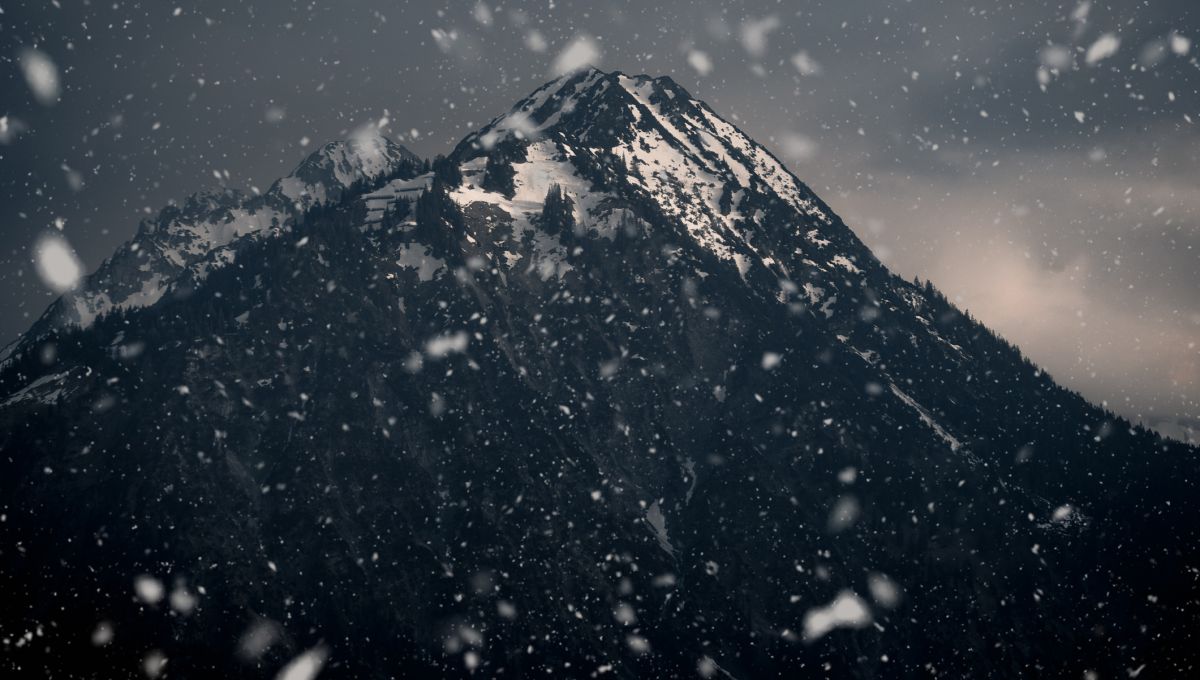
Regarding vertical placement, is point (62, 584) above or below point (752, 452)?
above

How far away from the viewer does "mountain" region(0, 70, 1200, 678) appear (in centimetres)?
8675

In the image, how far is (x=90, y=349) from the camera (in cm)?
10775

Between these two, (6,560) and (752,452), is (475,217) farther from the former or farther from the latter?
(6,560)

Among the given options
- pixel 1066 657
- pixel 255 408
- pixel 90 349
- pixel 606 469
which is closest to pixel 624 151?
pixel 606 469

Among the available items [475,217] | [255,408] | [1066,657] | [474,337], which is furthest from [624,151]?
[1066,657]

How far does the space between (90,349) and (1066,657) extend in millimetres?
142598

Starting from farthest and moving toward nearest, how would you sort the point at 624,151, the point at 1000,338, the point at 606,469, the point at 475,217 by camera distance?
the point at 624,151 < the point at 1000,338 < the point at 475,217 < the point at 606,469

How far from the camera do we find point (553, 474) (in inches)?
4208

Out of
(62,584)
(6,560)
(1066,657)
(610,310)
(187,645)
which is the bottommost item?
(1066,657)

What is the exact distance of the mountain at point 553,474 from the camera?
86.8 m

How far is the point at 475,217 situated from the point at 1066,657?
11233 cm

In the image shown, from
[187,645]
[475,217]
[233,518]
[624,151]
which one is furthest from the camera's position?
[624,151]

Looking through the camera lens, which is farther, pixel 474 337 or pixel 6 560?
pixel 474 337

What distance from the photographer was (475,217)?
133875 millimetres
